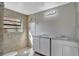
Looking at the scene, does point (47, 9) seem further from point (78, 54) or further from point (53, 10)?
point (78, 54)

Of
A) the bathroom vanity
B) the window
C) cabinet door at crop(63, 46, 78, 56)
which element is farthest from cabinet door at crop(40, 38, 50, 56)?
the window

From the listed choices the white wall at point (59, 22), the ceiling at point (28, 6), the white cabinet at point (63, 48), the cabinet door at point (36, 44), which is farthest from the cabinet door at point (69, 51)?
Answer: the ceiling at point (28, 6)

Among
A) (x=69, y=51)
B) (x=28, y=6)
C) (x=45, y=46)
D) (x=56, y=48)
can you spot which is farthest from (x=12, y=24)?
(x=69, y=51)

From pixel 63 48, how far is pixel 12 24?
0.57 metres

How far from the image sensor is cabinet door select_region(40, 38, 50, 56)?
1.12 metres

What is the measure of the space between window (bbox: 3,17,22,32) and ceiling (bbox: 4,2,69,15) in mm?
113

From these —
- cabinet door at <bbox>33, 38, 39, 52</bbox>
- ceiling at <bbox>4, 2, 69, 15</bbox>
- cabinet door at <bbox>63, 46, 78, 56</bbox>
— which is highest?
ceiling at <bbox>4, 2, 69, 15</bbox>

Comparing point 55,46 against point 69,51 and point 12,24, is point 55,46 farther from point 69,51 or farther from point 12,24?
point 12,24

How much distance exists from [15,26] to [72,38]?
58 cm

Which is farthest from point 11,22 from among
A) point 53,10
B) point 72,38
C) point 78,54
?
point 78,54

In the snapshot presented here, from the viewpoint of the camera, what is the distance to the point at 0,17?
1101 millimetres

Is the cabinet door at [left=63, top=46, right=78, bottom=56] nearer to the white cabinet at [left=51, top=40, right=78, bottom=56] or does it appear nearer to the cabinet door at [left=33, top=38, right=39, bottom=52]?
the white cabinet at [left=51, top=40, right=78, bottom=56]

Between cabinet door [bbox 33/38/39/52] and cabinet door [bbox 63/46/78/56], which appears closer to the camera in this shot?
cabinet door [bbox 63/46/78/56]

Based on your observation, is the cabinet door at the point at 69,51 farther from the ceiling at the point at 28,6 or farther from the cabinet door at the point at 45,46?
the ceiling at the point at 28,6
